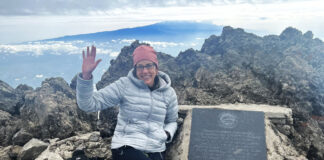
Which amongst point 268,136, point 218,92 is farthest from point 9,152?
point 268,136

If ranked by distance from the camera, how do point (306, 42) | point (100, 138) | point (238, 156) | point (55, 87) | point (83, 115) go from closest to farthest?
point (238, 156) → point (100, 138) → point (83, 115) → point (55, 87) → point (306, 42)

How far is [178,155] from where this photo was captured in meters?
6.51

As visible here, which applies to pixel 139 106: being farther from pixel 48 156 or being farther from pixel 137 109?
pixel 48 156

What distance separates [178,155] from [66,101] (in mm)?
5048

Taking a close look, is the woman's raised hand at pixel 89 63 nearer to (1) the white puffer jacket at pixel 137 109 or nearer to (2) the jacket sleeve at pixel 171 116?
(1) the white puffer jacket at pixel 137 109

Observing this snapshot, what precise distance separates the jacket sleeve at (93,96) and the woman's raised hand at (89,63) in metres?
0.12

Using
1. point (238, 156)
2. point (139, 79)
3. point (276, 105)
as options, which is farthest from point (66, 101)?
point (276, 105)

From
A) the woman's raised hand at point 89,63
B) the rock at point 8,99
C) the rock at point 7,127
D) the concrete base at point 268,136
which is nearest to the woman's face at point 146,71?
the woman's raised hand at point 89,63

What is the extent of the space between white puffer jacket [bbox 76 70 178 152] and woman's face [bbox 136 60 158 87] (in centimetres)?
12

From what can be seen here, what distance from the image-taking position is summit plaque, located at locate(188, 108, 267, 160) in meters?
6.02

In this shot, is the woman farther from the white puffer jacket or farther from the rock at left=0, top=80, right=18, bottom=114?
the rock at left=0, top=80, right=18, bottom=114

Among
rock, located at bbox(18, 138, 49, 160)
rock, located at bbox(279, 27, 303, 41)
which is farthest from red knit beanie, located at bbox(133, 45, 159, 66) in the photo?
rock, located at bbox(279, 27, 303, 41)

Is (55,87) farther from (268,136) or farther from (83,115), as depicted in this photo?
(268,136)

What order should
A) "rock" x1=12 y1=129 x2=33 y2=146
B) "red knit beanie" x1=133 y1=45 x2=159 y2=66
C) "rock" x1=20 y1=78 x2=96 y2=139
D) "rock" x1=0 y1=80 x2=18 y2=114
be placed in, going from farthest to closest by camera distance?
1. "rock" x1=0 y1=80 x2=18 y2=114
2. "rock" x1=20 y1=78 x2=96 y2=139
3. "rock" x1=12 y1=129 x2=33 y2=146
4. "red knit beanie" x1=133 y1=45 x2=159 y2=66
